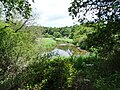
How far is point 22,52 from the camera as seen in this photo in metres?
11.5

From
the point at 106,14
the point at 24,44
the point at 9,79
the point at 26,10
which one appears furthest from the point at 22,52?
the point at 106,14

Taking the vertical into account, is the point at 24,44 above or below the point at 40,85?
above

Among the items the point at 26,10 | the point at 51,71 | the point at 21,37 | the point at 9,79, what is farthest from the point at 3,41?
the point at 26,10

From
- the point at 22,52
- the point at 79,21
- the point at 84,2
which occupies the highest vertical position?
the point at 84,2

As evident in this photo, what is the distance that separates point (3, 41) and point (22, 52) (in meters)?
1.00

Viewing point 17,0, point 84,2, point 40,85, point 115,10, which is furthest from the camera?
point 84,2

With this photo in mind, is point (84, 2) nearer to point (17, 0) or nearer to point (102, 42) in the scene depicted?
point (102, 42)

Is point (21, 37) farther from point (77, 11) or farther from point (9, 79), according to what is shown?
point (77, 11)

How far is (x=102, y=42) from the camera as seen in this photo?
13.3 metres

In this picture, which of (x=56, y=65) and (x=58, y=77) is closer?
(x=58, y=77)

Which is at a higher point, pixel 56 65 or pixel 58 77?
pixel 56 65

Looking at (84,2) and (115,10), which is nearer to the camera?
(115,10)

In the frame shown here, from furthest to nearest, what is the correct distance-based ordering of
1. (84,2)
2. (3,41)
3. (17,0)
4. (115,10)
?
(84,2) < (115,10) < (3,41) < (17,0)

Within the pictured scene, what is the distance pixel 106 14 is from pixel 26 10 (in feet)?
19.8
